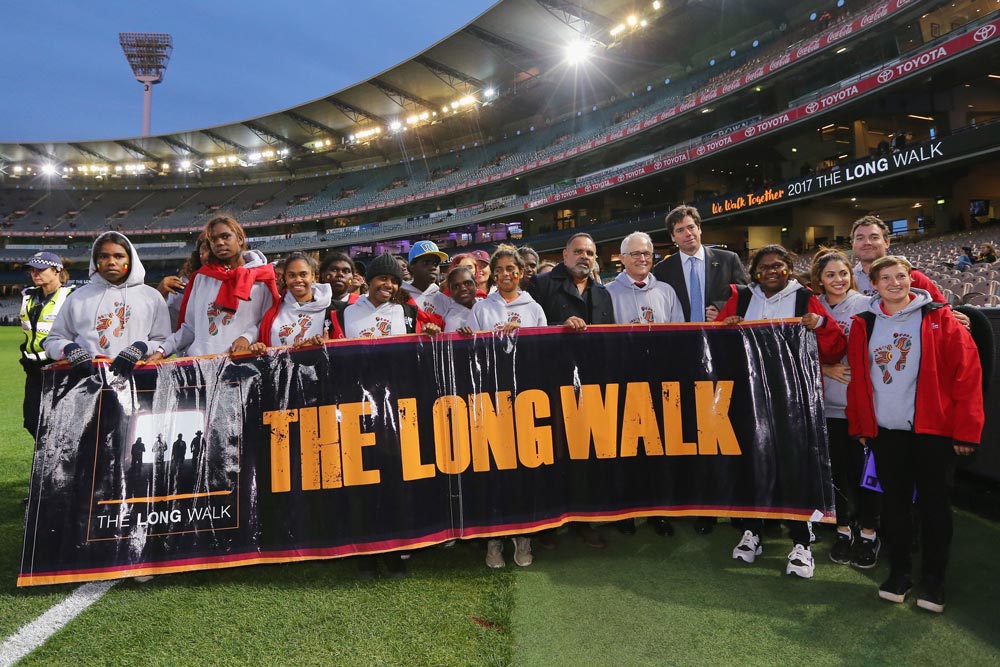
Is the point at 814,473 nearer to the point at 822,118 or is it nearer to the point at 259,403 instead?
the point at 259,403

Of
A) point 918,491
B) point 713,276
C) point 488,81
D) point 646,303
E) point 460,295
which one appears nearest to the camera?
point 918,491

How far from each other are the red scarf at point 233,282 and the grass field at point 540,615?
155 cm

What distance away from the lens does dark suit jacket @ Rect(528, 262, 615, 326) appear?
3461 mm

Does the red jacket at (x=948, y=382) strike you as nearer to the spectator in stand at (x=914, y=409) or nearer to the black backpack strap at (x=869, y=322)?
the spectator in stand at (x=914, y=409)

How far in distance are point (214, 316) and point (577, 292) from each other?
234 cm

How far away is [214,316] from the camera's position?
322 cm

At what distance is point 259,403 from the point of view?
292 cm

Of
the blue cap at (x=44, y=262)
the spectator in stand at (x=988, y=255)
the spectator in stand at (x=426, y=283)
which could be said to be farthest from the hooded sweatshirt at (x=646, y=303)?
the spectator in stand at (x=988, y=255)

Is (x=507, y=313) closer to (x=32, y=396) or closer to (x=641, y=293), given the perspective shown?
(x=641, y=293)

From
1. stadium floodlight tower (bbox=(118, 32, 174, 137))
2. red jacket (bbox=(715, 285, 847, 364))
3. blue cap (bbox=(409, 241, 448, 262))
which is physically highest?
stadium floodlight tower (bbox=(118, 32, 174, 137))

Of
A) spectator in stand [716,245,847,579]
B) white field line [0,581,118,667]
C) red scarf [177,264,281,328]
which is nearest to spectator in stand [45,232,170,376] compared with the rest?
red scarf [177,264,281,328]

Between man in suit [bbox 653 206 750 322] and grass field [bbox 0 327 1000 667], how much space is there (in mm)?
1640

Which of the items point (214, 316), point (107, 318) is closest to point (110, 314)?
point (107, 318)

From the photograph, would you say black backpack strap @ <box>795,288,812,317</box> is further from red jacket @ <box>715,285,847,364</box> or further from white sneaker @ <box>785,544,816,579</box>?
white sneaker @ <box>785,544,816,579</box>
